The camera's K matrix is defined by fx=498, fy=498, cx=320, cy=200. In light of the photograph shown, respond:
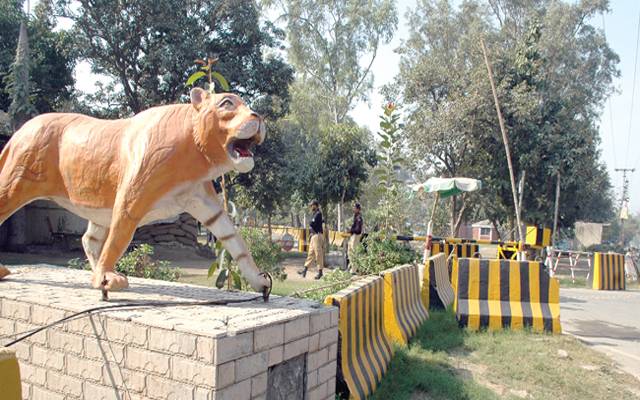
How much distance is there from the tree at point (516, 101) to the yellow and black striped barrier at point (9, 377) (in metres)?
16.6

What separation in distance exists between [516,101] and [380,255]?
36.6 ft

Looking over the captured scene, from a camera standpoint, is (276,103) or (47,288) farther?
(276,103)

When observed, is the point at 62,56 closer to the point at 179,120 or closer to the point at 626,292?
the point at 179,120

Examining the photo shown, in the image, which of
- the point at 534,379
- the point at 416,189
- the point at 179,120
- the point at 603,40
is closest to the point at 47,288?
the point at 179,120

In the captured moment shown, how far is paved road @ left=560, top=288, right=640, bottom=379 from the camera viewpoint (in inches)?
254

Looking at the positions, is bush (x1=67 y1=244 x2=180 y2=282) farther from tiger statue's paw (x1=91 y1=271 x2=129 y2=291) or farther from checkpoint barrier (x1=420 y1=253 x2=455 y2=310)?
checkpoint barrier (x1=420 y1=253 x2=455 y2=310)

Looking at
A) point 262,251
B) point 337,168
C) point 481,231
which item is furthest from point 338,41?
point 481,231

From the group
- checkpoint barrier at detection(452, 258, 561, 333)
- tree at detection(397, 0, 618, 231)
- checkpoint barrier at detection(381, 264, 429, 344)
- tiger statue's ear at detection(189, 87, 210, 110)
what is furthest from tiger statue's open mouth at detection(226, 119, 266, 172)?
tree at detection(397, 0, 618, 231)

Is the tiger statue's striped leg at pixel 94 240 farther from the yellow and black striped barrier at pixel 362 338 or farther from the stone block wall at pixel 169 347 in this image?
the yellow and black striped barrier at pixel 362 338

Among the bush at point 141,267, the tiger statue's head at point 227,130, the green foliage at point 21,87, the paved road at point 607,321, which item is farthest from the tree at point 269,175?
the tiger statue's head at point 227,130

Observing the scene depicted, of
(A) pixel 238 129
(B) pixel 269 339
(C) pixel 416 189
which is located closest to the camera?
(B) pixel 269 339

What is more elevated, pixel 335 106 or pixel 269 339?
pixel 335 106

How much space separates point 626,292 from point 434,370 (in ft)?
32.8

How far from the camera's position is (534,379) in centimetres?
500
